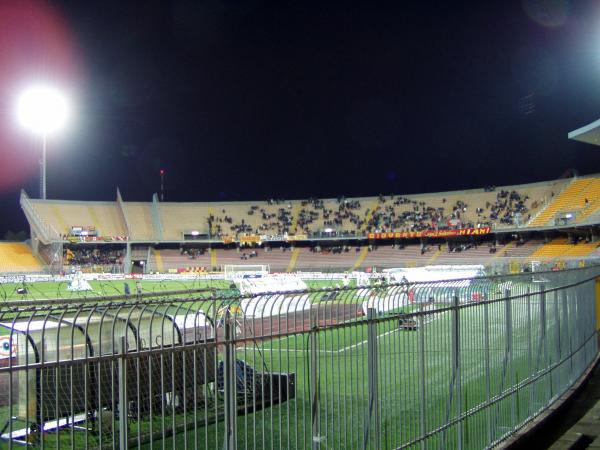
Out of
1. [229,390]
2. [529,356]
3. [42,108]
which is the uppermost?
[42,108]

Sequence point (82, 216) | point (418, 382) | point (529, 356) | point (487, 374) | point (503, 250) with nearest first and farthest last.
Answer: point (418, 382)
point (487, 374)
point (529, 356)
point (503, 250)
point (82, 216)

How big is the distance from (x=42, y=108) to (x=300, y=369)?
68175 mm

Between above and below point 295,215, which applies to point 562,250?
below

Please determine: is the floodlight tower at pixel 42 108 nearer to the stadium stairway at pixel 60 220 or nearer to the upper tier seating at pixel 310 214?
the stadium stairway at pixel 60 220

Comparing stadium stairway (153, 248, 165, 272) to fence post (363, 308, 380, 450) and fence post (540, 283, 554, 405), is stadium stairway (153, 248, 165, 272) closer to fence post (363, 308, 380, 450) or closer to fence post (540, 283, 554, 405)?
fence post (540, 283, 554, 405)

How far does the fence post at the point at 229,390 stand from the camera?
4.37 meters

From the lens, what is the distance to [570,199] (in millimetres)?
63031

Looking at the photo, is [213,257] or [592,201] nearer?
[592,201]

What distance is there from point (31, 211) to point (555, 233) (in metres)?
63.7

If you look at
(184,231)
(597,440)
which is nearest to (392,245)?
(184,231)

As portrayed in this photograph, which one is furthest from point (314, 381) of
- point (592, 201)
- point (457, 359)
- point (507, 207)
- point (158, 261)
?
point (158, 261)

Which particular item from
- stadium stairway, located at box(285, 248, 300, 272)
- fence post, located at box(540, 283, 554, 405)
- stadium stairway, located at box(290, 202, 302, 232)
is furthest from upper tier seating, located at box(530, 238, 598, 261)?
fence post, located at box(540, 283, 554, 405)

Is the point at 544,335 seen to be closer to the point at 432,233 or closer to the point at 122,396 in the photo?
the point at 122,396

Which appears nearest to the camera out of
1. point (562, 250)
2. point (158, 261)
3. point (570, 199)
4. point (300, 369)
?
point (300, 369)
